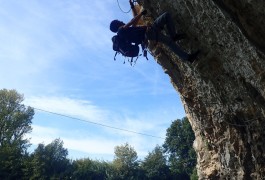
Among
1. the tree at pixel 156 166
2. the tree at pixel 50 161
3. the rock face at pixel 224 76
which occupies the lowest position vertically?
the rock face at pixel 224 76

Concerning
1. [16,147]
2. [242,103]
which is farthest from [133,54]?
[16,147]

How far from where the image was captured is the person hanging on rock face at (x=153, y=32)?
8.39 m

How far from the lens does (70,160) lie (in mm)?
50094

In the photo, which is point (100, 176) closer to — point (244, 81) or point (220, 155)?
point (220, 155)

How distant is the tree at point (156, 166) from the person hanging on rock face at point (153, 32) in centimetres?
4717

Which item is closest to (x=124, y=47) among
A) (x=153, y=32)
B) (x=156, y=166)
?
(x=153, y=32)

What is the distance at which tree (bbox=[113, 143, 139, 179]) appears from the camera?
176ft

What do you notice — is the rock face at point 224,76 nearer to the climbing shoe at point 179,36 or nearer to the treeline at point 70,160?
the climbing shoe at point 179,36

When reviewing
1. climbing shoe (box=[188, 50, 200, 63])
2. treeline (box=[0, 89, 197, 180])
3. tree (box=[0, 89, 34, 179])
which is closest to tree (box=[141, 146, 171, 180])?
treeline (box=[0, 89, 197, 180])

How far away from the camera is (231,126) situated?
1048 centimetres

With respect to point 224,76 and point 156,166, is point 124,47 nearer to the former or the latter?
point 224,76

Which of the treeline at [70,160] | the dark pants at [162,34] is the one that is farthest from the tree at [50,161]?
the dark pants at [162,34]

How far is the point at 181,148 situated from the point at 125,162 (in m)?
9.77

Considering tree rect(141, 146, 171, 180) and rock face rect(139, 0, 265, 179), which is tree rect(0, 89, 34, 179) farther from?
rock face rect(139, 0, 265, 179)
